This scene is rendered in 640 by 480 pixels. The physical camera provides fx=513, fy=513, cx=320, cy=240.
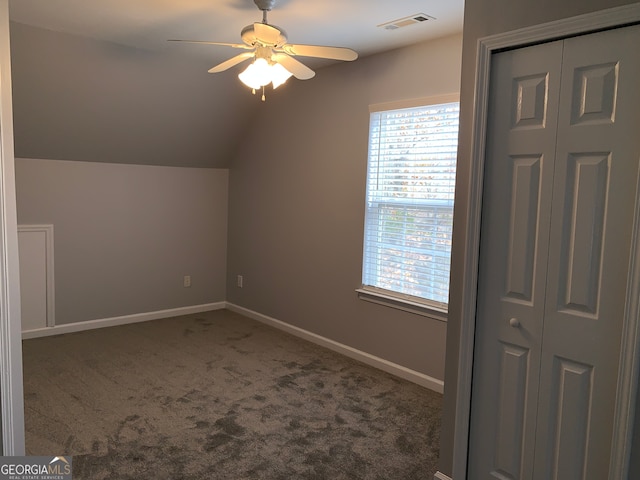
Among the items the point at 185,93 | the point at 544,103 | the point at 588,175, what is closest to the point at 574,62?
the point at 544,103

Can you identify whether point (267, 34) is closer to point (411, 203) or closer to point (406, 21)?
point (406, 21)

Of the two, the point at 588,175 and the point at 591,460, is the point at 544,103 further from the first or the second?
the point at 591,460

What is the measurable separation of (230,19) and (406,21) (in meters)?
1.09

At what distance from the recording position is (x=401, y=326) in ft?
12.7

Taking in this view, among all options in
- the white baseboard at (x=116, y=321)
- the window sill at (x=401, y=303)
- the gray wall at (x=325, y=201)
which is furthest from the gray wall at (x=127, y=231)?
the window sill at (x=401, y=303)

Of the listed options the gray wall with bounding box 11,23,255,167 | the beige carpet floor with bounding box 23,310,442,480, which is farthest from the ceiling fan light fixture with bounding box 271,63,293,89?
the beige carpet floor with bounding box 23,310,442,480

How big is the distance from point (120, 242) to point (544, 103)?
4150 millimetres

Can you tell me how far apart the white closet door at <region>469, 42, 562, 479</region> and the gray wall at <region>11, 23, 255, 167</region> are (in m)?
2.92

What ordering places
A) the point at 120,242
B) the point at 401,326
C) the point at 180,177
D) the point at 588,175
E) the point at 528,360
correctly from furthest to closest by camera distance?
the point at 180,177
the point at 120,242
the point at 401,326
the point at 528,360
the point at 588,175

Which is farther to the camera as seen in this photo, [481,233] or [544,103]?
[481,233]

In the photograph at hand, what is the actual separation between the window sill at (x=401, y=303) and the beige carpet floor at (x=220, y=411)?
0.53 meters

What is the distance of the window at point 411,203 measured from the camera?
3527 mm

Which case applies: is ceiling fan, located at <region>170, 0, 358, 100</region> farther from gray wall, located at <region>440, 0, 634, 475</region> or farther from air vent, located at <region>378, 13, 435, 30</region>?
gray wall, located at <region>440, 0, 634, 475</region>

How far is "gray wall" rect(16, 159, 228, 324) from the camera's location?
4.58 m
